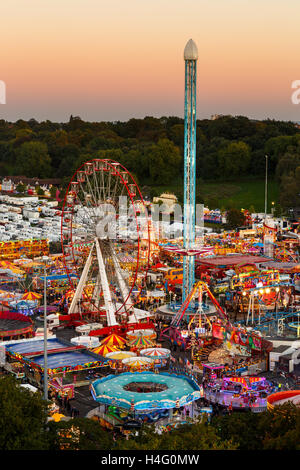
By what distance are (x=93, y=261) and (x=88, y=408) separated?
16.8 m

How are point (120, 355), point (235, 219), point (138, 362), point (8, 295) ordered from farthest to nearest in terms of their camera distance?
point (235, 219)
point (8, 295)
point (120, 355)
point (138, 362)

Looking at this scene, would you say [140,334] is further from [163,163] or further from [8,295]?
[163,163]

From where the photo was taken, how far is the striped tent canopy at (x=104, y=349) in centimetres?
3547

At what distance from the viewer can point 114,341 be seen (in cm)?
3684

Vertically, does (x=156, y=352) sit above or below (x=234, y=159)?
below

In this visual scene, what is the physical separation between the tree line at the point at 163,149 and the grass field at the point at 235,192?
1.98 m

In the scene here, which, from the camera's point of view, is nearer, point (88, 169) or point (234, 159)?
point (88, 169)

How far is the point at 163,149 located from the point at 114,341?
264ft

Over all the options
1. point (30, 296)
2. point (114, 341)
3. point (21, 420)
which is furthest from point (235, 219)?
point (21, 420)

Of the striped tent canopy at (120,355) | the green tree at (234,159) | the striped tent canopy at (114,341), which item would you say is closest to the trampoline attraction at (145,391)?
the striped tent canopy at (120,355)

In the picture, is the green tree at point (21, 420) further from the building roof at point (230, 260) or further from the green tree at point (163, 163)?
the green tree at point (163, 163)

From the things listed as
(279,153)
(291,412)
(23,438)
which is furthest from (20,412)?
(279,153)

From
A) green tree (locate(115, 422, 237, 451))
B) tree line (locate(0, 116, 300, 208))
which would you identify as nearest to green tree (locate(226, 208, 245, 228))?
tree line (locate(0, 116, 300, 208))
